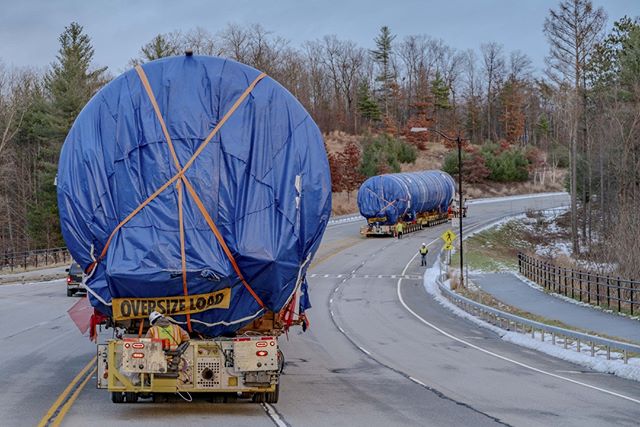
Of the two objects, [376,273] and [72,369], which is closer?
[72,369]

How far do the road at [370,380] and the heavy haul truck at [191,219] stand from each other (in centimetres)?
61

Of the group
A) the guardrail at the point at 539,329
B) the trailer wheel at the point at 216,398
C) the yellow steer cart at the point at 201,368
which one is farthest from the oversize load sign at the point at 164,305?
the guardrail at the point at 539,329

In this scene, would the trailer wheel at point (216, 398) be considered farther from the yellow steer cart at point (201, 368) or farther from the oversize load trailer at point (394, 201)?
the oversize load trailer at point (394, 201)

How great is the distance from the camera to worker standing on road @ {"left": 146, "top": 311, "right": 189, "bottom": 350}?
35.9 ft

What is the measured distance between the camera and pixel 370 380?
15.9 m

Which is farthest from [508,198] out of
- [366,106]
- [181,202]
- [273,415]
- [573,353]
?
[181,202]

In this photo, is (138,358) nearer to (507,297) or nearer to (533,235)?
(507,297)

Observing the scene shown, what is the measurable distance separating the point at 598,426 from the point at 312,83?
406ft

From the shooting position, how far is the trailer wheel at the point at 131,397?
12.0 meters

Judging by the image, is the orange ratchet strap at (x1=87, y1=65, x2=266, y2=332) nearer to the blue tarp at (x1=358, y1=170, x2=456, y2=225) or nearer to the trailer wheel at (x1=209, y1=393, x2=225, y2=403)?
the trailer wheel at (x1=209, y1=393, x2=225, y2=403)

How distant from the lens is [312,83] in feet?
438

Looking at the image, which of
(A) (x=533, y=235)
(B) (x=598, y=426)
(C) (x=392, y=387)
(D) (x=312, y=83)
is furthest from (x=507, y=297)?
(D) (x=312, y=83)

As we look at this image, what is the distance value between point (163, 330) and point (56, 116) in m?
57.2

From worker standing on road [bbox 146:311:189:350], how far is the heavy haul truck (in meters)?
0.05
